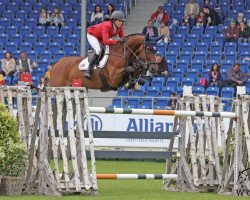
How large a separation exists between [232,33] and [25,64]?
19.5 feet

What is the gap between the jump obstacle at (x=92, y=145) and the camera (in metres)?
12.8

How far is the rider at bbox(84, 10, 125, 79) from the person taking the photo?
61.8ft

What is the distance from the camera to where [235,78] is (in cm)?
2555

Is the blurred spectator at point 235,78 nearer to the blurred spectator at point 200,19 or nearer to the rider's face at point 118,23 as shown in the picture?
the blurred spectator at point 200,19

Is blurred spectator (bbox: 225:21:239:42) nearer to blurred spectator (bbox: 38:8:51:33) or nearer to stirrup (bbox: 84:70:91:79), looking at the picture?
blurred spectator (bbox: 38:8:51:33)

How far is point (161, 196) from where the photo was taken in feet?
42.9

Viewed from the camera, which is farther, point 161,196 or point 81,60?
point 81,60

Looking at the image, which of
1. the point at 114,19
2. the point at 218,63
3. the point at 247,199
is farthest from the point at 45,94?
the point at 218,63

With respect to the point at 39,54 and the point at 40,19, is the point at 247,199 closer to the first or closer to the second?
the point at 39,54

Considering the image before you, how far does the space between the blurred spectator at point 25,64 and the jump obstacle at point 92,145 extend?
13.2 metres

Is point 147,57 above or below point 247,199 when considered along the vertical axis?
above

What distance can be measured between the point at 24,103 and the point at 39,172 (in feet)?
4.29

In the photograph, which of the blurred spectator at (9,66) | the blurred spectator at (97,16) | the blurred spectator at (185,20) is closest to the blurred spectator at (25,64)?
the blurred spectator at (9,66)

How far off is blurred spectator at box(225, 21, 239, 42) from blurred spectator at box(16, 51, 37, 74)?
5548mm
